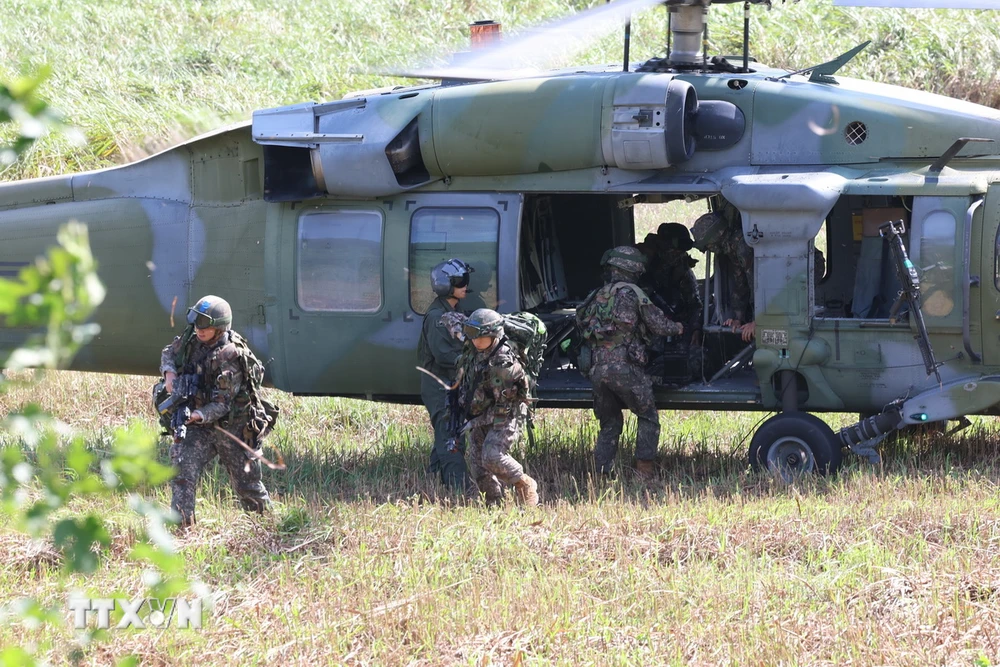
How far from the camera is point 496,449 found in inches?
283

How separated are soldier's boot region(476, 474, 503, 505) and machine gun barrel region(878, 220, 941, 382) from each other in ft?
8.83

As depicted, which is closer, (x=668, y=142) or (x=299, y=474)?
(x=668, y=142)

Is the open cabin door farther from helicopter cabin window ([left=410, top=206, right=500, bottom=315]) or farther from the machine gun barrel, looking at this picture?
the machine gun barrel

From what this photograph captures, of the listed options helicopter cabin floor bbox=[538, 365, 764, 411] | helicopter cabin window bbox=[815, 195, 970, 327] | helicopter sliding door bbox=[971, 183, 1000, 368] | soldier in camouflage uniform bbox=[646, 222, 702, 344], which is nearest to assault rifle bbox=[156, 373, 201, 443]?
helicopter cabin floor bbox=[538, 365, 764, 411]

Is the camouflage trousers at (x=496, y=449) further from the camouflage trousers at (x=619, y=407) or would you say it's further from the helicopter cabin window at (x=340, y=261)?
the helicopter cabin window at (x=340, y=261)

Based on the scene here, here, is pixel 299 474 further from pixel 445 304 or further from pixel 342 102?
pixel 342 102

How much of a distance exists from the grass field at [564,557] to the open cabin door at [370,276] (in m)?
0.79

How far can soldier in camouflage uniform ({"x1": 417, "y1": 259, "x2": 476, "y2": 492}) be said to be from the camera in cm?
770

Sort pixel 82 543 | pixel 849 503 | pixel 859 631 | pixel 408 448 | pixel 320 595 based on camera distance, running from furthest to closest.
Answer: pixel 408 448 → pixel 849 503 → pixel 320 595 → pixel 859 631 → pixel 82 543

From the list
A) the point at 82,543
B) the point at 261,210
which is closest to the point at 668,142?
the point at 261,210

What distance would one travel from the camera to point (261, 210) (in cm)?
830

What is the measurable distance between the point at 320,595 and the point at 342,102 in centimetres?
354

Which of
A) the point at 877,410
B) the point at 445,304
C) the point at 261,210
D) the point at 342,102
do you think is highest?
the point at 342,102

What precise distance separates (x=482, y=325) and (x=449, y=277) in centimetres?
79
